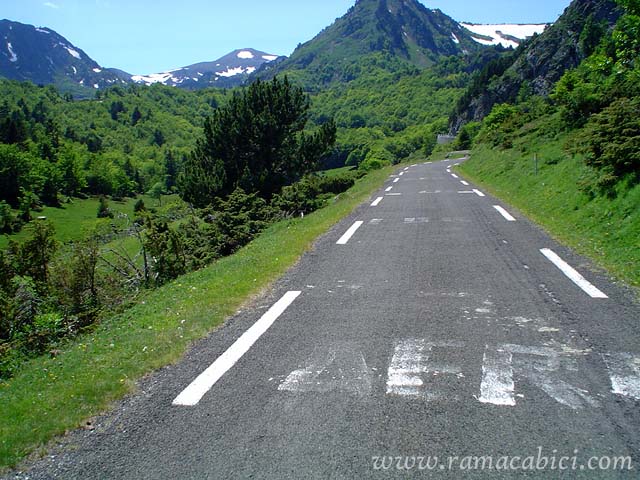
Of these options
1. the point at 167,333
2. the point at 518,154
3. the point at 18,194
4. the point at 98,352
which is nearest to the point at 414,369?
the point at 167,333

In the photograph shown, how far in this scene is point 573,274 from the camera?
6.68 metres

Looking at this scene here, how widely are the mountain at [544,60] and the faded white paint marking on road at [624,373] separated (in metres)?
99.0

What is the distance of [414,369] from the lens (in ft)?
12.9

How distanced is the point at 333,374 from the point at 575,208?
378 inches

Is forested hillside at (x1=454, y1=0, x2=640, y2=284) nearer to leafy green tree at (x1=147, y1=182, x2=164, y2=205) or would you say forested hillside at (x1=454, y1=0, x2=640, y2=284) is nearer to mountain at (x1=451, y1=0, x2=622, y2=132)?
mountain at (x1=451, y1=0, x2=622, y2=132)

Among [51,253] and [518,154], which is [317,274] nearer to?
[51,253]

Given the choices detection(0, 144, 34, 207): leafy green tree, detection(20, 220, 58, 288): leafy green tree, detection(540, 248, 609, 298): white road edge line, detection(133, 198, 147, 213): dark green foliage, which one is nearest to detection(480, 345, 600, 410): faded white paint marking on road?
detection(540, 248, 609, 298): white road edge line

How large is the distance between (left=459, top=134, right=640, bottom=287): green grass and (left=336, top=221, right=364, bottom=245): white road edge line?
165 inches

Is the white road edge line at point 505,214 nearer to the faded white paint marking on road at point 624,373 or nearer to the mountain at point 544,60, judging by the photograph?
the faded white paint marking on road at point 624,373

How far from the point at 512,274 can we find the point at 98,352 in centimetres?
557

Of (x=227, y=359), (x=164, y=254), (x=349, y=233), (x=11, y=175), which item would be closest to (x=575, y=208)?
(x=349, y=233)

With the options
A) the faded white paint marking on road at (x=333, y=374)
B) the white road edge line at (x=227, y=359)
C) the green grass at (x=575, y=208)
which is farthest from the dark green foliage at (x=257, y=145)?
the faded white paint marking on road at (x=333, y=374)

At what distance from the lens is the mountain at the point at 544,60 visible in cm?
9644

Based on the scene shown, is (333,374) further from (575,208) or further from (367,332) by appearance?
(575,208)
